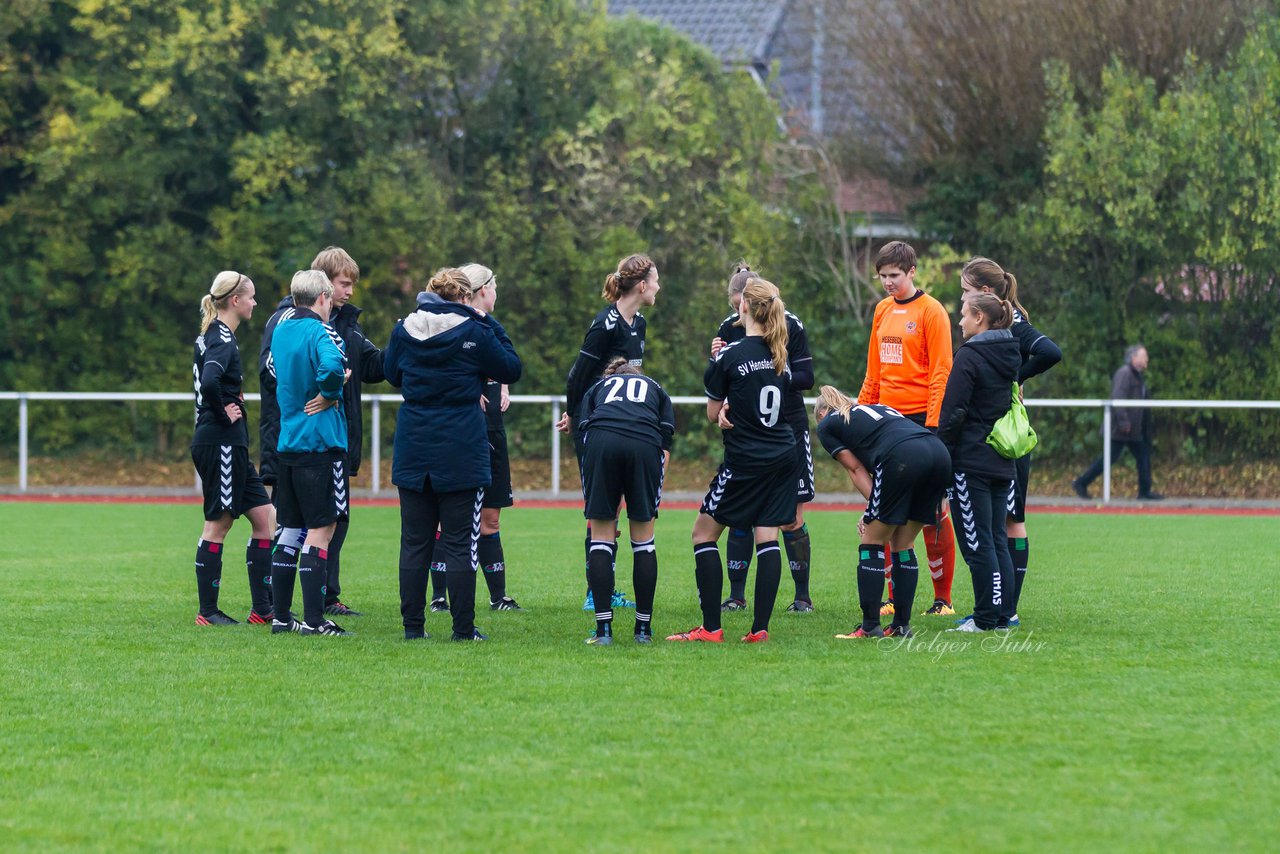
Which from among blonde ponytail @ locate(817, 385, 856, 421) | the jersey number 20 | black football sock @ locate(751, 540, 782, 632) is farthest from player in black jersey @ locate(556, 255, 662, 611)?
blonde ponytail @ locate(817, 385, 856, 421)

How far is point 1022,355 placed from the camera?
8.37 m

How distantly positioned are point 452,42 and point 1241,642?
59.3 ft

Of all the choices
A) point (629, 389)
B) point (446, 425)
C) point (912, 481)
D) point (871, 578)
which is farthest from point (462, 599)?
point (912, 481)

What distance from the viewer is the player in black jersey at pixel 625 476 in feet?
25.2

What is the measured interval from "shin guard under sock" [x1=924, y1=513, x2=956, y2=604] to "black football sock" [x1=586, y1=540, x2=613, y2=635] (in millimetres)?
2001

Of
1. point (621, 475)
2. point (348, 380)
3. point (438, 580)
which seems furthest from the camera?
point (438, 580)

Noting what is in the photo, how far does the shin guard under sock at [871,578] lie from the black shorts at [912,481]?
22cm

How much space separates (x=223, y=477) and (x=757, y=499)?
2847 mm

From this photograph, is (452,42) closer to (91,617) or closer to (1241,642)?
(91,617)

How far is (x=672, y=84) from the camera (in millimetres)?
23203

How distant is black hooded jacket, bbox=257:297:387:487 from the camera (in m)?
8.63

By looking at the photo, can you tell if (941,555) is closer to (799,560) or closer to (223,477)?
(799,560)

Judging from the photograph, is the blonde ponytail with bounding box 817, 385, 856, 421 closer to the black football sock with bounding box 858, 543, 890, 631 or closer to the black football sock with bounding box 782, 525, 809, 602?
the black football sock with bounding box 858, 543, 890, 631

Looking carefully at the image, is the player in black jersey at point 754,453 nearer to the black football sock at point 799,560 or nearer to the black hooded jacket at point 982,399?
the black hooded jacket at point 982,399
